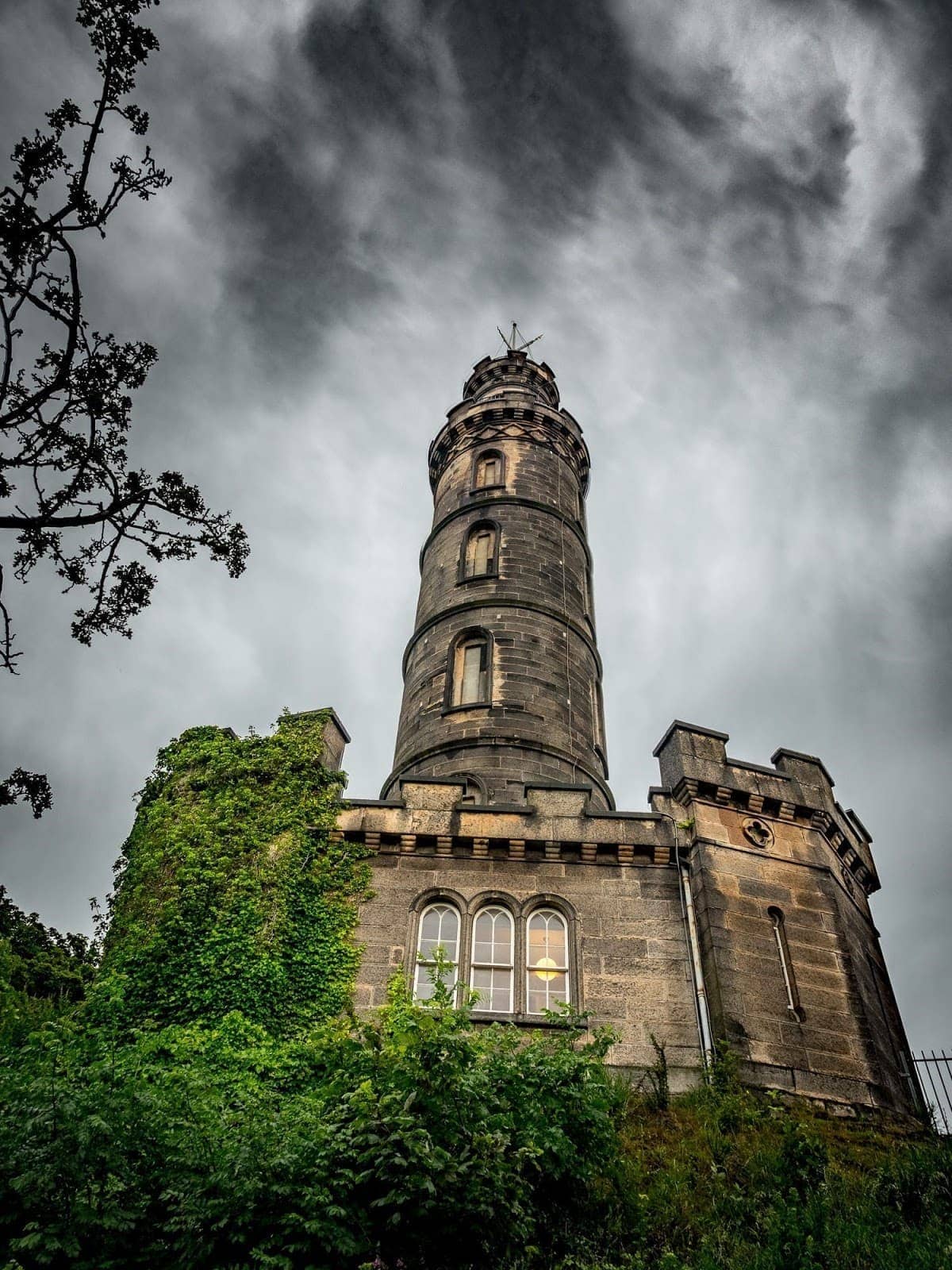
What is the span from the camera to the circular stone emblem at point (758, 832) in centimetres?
1415

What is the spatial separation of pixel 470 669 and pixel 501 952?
7.17 metres

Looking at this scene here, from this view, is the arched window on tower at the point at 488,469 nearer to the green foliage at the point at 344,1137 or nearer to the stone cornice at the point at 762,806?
the stone cornice at the point at 762,806

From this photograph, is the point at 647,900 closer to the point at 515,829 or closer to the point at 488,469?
the point at 515,829

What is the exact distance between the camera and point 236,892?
511 inches

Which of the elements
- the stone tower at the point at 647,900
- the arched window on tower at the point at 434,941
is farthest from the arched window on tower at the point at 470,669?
the arched window on tower at the point at 434,941

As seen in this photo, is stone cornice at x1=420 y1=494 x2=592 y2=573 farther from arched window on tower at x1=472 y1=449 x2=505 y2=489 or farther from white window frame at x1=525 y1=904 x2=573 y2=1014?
white window frame at x1=525 y1=904 x2=573 y2=1014

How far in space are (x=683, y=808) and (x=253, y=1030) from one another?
23.0ft

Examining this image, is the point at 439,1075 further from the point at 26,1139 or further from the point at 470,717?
the point at 470,717

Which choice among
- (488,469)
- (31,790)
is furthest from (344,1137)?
(488,469)

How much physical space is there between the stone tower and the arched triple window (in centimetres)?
2

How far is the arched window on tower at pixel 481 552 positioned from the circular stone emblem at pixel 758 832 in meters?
8.49

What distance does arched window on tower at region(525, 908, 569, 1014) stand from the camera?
1261 centimetres

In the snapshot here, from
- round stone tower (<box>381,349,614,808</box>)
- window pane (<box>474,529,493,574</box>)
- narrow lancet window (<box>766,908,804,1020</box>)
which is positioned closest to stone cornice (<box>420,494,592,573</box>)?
round stone tower (<box>381,349,614,808</box>)

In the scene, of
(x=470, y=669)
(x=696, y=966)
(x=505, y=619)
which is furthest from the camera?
(x=505, y=619)
